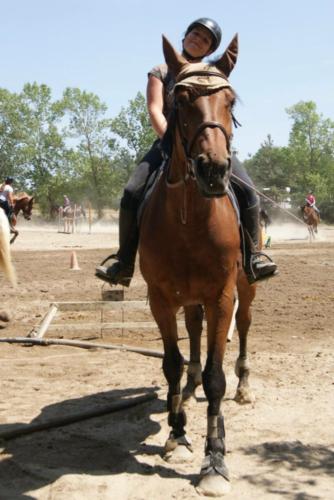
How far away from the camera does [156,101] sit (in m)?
5.43

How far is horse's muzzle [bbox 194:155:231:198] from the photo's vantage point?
3906 millimetres

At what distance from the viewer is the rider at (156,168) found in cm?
537

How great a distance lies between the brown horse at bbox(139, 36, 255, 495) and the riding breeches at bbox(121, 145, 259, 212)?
39 centimetres

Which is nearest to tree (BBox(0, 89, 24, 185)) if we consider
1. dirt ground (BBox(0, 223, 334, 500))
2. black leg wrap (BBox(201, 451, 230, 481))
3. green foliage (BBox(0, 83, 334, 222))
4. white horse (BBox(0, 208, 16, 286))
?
green foliage (BBox(0, 83, 334, 222))

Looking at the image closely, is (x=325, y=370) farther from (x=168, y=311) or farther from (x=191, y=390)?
(x=168, y=311)

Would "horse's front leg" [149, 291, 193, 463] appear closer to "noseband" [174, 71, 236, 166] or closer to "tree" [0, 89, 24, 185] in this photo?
"noseband" [174, 71, 236, 166]

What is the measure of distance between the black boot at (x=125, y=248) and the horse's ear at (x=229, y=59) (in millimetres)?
1686

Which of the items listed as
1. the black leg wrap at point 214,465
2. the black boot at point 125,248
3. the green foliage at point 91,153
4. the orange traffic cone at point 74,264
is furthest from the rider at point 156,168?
the green foliage at point 91,153

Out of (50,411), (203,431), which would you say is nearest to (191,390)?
→ (203,431)

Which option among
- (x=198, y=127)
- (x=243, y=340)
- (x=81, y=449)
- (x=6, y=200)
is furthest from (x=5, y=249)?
(x=6, y=200)

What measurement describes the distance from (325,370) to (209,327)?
3.11m

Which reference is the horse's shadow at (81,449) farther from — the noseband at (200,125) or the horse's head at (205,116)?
the noseband at (200,125)

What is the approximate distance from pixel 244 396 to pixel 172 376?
1.34 metres

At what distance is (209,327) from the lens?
5.00 m
